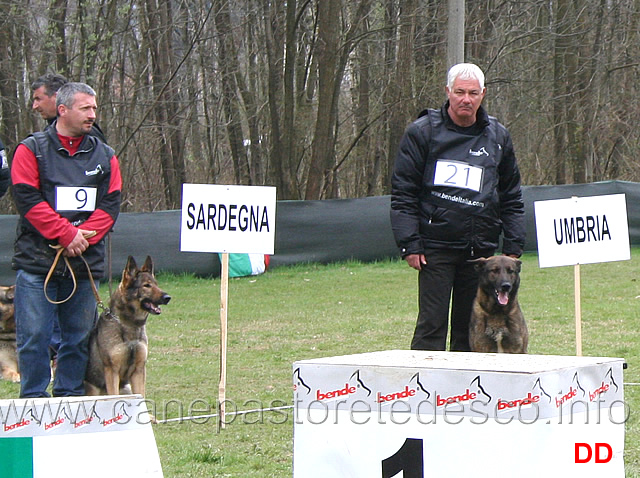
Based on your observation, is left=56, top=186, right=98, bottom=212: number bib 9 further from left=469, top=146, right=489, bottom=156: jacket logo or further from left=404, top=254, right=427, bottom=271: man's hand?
left=469, top=146, right=489, bottom=156: jacket logo

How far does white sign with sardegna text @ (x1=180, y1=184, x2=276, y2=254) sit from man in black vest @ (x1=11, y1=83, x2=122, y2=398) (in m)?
0.44

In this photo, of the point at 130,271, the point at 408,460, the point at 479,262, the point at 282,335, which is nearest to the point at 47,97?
the point at 130,271

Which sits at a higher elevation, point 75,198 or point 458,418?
point 75,198

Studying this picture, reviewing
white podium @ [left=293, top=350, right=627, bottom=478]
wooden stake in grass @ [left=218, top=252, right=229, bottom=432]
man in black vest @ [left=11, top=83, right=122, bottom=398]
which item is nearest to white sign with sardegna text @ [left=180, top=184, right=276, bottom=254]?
wooden stake in grass @ [left=218, top=252, right=229, bottom=432]

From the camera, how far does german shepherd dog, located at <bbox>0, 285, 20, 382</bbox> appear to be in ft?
25.0

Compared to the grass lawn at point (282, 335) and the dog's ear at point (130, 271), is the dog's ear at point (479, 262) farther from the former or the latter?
the dog's ear at point (130, 271)

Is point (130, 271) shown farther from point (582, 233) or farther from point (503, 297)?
point (582, 233)

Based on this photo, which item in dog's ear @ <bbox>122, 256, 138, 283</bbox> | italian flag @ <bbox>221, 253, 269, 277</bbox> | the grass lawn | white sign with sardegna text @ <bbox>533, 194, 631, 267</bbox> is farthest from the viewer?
italian flag @ <bbox>221, 253, 269, 277</bbox>

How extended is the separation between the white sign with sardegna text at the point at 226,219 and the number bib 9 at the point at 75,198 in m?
0.52

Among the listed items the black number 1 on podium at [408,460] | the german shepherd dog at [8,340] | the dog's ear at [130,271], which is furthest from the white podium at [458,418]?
the german shepherd dog at [8,340]

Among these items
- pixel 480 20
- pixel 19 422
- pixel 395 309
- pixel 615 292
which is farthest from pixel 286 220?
pixel 19 422

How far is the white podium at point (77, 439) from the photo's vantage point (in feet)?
10.1

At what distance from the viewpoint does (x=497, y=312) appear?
19.7 feet

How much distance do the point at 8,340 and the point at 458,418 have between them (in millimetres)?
5528
